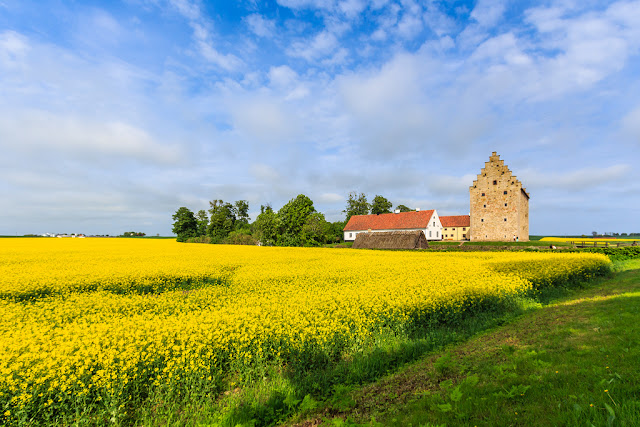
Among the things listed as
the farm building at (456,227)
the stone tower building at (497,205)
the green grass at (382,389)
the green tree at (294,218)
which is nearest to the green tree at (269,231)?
the green tree at (294,218)

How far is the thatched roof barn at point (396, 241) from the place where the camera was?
4316 centimetres

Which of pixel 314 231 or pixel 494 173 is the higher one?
pixel 494 173

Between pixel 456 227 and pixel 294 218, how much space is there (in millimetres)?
43902

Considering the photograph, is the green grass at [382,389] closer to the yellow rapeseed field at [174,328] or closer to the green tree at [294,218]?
the yellow rapeseed field at [174,328]

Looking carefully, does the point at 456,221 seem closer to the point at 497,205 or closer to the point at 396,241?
the point at 497,205

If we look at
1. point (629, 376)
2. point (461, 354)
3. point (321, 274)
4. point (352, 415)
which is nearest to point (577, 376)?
point (629, 376)

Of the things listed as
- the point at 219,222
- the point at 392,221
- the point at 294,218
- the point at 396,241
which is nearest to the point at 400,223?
the point at 392,221

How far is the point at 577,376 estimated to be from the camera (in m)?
4.18

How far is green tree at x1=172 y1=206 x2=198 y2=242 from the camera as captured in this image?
81.9 meters

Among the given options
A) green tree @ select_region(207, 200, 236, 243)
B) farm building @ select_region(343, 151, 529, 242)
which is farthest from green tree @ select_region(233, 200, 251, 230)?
farm building @ select_region(343, 151, 529, 242)

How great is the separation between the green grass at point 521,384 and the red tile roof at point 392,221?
55.8 metres

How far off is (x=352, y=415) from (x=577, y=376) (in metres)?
3.36

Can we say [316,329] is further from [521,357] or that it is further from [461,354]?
[521,357]

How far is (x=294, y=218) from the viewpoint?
188ft
